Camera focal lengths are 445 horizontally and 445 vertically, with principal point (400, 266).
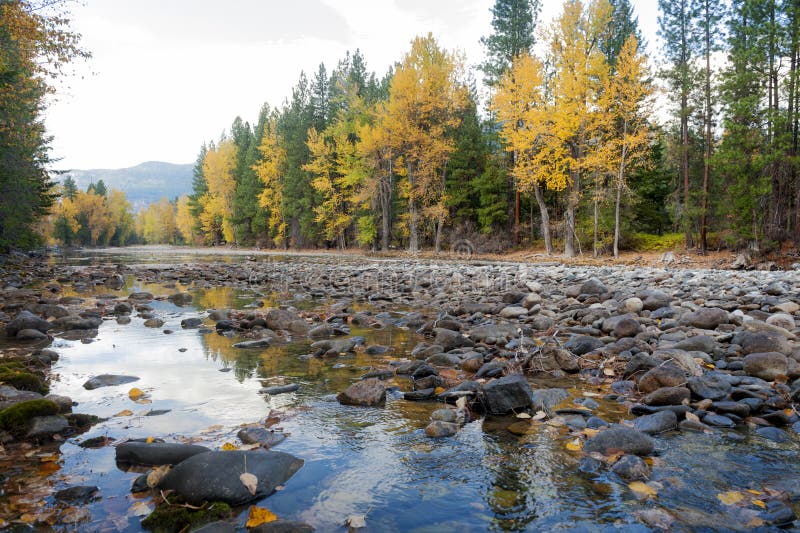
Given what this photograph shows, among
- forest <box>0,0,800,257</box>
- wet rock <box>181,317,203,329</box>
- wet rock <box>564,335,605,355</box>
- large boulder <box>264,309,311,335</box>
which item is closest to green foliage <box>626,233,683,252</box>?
forest <box>0,0,800,257</box>

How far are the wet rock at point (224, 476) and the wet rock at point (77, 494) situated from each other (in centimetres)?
37

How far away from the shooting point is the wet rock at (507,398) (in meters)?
3.82

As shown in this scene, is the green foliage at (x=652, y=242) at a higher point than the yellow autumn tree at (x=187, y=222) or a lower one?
lower

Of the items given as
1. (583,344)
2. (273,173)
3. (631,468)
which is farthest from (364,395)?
(273,173)

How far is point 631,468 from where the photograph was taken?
2738mm

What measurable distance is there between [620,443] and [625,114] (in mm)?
23437

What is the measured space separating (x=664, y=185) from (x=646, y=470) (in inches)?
1311

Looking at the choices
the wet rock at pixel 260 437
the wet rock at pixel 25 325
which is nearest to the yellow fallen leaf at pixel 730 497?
the wet rock at pixel 260 437

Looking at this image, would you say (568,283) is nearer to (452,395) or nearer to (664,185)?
(452,395)

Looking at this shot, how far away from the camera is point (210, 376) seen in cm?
499

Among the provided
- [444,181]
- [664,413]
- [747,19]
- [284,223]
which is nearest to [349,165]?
[444,181]

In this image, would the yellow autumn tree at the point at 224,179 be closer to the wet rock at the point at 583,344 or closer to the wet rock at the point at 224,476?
the wet rock at the point at 583,344

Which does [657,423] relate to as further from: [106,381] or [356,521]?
[106,381]

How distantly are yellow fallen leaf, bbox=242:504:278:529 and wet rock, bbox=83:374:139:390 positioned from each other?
313 cm
